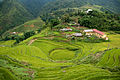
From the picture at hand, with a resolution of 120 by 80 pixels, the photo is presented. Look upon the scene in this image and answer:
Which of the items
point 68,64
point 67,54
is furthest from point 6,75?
point 67,54

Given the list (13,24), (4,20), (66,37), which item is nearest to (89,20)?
(66,37)

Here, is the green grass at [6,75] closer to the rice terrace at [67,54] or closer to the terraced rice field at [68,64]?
the rice terrace at [67,54]

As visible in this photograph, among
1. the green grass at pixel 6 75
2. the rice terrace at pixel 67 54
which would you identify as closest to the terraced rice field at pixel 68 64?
the rice terrace at pixel 67 54

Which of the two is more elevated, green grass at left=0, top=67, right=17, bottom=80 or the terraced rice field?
green grass at left=0, top=67, right=17, bottom=80

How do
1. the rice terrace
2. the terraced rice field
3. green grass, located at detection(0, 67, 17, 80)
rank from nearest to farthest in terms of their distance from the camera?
1. green grass, located at detection(0, 67, 17, 80)
2. the terraced rice field
3. the rice terrace

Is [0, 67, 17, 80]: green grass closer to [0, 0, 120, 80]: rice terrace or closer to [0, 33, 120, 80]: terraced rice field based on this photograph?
[0, 0, 120, 80]: rice terrace

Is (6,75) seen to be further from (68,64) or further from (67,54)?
(67,54)

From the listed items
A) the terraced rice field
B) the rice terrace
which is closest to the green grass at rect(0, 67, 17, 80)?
the rice terrace

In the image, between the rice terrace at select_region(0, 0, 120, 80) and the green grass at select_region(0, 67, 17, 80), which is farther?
the rice terrace at select_region(0, 0, 120, 80)

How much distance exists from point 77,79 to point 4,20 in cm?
18415

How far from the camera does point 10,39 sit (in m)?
102

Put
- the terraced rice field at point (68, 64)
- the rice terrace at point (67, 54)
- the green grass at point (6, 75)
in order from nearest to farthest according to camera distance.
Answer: the green grass at point (6, 75) < the terraced rice field at point (68, 64) < the rice terrace at point (67, 54)

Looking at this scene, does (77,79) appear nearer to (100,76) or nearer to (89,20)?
(100,76)

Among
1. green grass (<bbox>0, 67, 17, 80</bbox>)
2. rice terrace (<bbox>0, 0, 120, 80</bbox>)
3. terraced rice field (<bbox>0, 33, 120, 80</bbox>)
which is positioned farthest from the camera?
rice terrace (<bbox>0, 0, 120, 80</bbox>)
